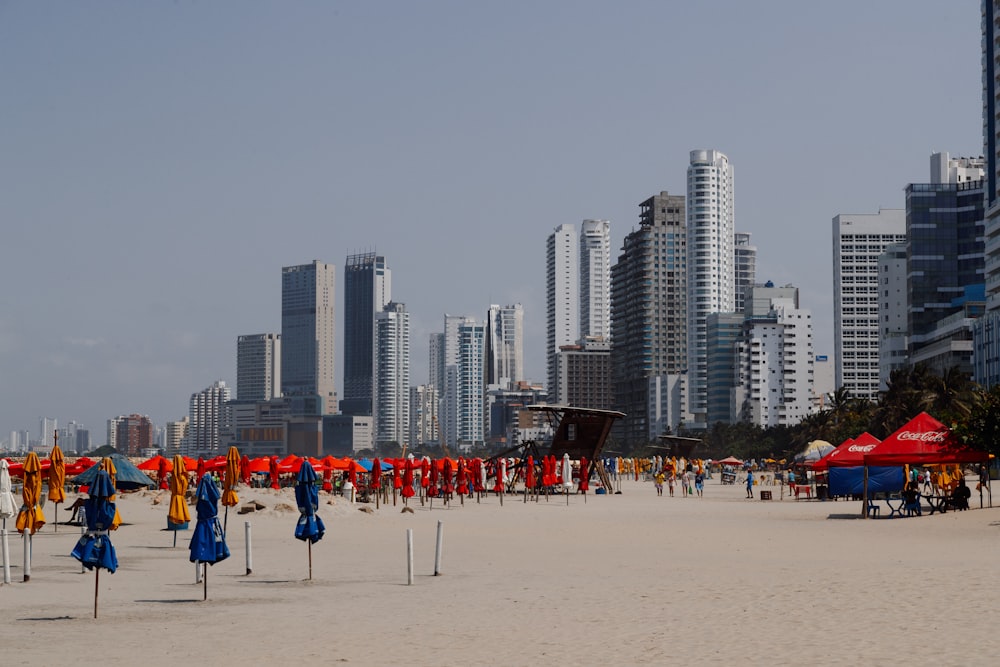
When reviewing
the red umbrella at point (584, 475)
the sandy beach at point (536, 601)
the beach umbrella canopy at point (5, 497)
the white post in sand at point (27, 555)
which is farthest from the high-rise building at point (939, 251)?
the white post in sand at point (27, 555)

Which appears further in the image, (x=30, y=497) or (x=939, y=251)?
(x=939, y=251)

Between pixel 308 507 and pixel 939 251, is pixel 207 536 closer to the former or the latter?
pixel 308 507

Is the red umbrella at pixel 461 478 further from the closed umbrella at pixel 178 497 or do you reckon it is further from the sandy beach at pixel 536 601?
the closed umbrella at pixel 178 497

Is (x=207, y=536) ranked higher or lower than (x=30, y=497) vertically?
lower

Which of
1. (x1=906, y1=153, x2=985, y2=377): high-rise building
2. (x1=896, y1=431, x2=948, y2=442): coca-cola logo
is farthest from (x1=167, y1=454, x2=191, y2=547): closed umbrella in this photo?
(x1=906, y1=153, x2=985, y2=377): high-rise building

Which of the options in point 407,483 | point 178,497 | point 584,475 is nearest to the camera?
point 178,497

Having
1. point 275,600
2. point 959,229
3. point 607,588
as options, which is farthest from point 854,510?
point 959,229

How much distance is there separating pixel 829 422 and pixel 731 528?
87340mm

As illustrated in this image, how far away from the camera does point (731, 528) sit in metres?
36.9

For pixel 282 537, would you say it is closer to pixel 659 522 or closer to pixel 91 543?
pixel 659 522

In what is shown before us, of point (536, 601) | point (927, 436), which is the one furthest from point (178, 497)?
point (927, 436)

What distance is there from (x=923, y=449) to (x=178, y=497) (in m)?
22.3

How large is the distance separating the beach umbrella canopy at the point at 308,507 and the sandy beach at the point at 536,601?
0.88 meters

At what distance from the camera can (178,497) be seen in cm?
2647
